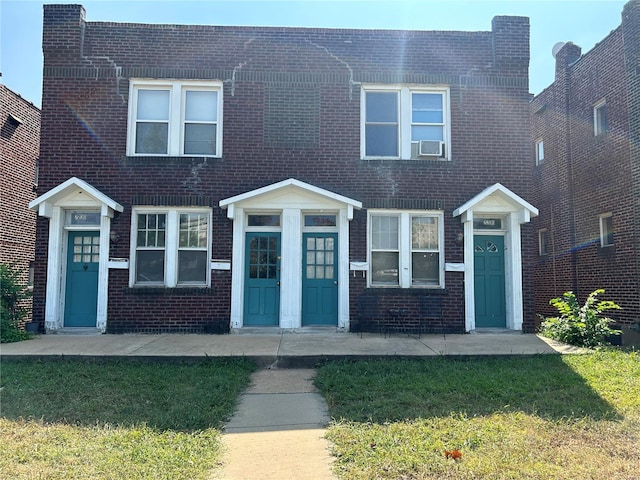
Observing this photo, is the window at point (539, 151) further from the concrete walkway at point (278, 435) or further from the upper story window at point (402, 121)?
the concrete walkway at point (278, 435)

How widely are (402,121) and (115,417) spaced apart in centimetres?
847

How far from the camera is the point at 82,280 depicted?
10.2 m

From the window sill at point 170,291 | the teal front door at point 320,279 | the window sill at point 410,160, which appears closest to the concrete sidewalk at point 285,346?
the teal front door at point 320,279

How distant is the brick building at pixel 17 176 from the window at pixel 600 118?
17.2 meters

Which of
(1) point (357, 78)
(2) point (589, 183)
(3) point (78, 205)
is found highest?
(1) point (357, 78)

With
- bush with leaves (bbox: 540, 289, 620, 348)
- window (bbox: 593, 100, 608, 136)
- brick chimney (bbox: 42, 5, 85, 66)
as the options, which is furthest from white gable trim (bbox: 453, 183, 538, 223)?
brick chimney (bbox: 42, 5, 85, 66)

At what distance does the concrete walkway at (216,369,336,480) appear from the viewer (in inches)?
148

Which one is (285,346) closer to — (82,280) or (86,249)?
(82,280)

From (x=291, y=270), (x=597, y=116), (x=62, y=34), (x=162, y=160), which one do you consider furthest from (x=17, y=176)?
(x=597, y=116)

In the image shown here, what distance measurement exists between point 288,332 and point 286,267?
141cm

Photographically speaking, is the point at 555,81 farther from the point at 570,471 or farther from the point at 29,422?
the point at 29,422

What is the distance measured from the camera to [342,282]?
10.1 meters

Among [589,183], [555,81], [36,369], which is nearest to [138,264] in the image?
[36,369]

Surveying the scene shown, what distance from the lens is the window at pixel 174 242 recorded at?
33.5 ft
